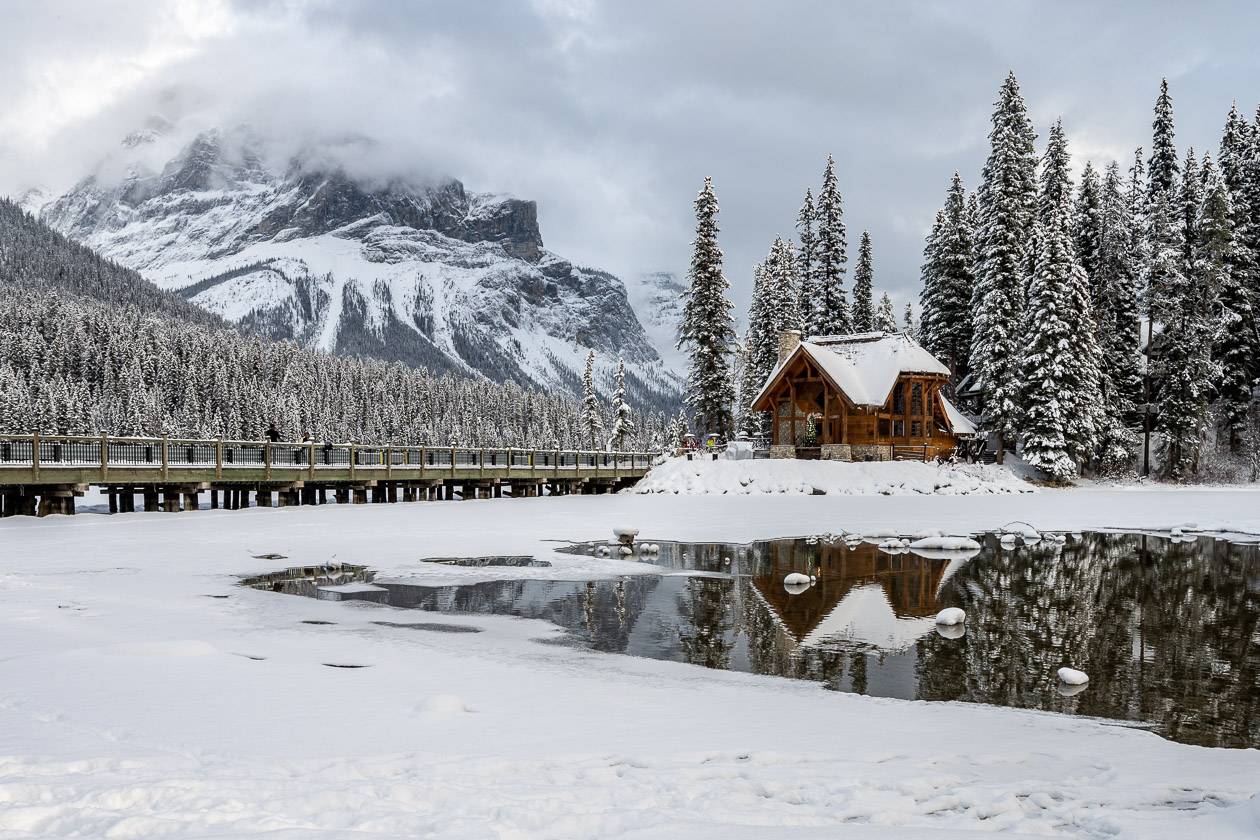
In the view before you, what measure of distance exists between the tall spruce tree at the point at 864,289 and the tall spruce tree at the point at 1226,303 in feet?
66.3

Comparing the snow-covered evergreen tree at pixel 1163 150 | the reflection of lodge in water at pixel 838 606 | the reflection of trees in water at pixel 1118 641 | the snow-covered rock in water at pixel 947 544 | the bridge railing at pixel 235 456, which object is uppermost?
the snow-covered evergreen tree at pixel 1163 150

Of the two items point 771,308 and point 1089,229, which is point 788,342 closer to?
point 771,308

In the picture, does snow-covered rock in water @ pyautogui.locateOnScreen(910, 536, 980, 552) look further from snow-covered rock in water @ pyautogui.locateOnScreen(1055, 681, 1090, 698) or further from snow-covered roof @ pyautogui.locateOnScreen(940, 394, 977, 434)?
snow-covered roof @ pyautogui.locateOnScreen(940, 394, 977, 434)

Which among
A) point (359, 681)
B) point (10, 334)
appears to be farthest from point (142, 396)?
point (359, 681)

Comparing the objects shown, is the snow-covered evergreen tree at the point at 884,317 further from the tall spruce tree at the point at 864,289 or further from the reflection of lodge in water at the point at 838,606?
the reflection of lodge in water at the point at 838,606

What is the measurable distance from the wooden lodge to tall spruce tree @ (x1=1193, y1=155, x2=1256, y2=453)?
1479cm

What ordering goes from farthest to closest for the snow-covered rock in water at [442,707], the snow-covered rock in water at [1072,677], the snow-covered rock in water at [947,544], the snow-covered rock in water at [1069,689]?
the snow-covered rock in water at [947,544]
the snow-covered rock in water at [1072,677]
the snow-covered rock in water at [1069,689]
the snow-covered rock in water at [442,707]

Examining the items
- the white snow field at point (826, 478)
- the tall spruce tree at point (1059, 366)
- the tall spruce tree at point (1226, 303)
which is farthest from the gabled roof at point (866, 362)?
the tall spruce tree at point (1226, 303)

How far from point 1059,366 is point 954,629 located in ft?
118

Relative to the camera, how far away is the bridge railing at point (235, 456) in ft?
87.1

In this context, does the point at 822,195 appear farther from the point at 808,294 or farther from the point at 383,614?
the point at 383,614

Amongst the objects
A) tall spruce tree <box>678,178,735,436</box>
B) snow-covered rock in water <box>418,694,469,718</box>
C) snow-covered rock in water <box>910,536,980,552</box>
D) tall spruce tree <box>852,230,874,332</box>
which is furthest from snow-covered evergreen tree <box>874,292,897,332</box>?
snow-covered rock in water <box>418,694,469,718</box>

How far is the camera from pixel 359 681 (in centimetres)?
873

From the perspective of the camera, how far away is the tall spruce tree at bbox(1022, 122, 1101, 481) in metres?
43.8
